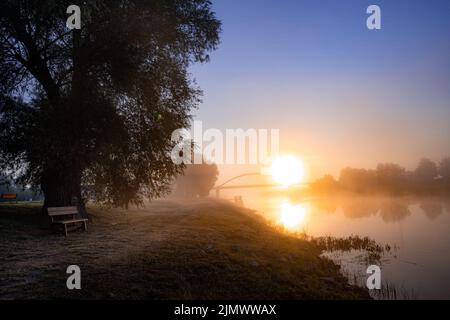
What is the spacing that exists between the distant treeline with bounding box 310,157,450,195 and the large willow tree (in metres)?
83.7

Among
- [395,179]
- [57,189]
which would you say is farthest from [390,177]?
[57,189]

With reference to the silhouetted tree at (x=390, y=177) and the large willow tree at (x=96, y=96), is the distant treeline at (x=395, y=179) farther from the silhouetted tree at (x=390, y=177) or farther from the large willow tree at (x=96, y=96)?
the large willow tree at (x=96, y=96)

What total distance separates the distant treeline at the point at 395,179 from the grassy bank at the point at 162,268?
3343 inches

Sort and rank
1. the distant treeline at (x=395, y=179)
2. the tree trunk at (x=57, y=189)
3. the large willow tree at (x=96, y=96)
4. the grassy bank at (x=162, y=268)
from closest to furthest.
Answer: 1. the grassy bank at (x=162, y=268)
2. the large willow tree at (x=96, y=96)
3. the tree trunk at (x=57, y=189)
4. the distant treeline at (x=395, y=179)

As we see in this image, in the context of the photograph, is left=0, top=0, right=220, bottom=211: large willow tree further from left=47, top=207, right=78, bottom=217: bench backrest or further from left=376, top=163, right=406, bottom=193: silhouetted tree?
left=376, top=163, right=406, bottom=193: silhouetted tree

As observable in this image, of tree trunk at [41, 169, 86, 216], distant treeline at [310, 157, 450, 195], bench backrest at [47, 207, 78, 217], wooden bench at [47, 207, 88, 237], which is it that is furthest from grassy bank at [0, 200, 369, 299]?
distant treeline at [310, 157, 450, 195]

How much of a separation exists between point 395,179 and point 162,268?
98.3 meters

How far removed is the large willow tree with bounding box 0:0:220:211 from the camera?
1241 centimetres

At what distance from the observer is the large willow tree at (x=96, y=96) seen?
40.7 feet

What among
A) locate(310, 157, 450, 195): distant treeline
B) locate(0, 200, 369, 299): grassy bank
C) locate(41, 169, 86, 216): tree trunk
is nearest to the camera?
locate(0, 200, 369, 299): grassy bank

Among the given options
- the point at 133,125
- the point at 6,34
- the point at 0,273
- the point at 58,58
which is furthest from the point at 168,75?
the point at 0,273

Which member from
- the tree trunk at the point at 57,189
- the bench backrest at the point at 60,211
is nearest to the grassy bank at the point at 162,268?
the bench backrest at the point at 60,211

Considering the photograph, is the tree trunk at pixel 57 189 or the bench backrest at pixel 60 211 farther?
the tree trunk at pixel 57 189

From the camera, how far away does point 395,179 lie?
90062 millimetres
